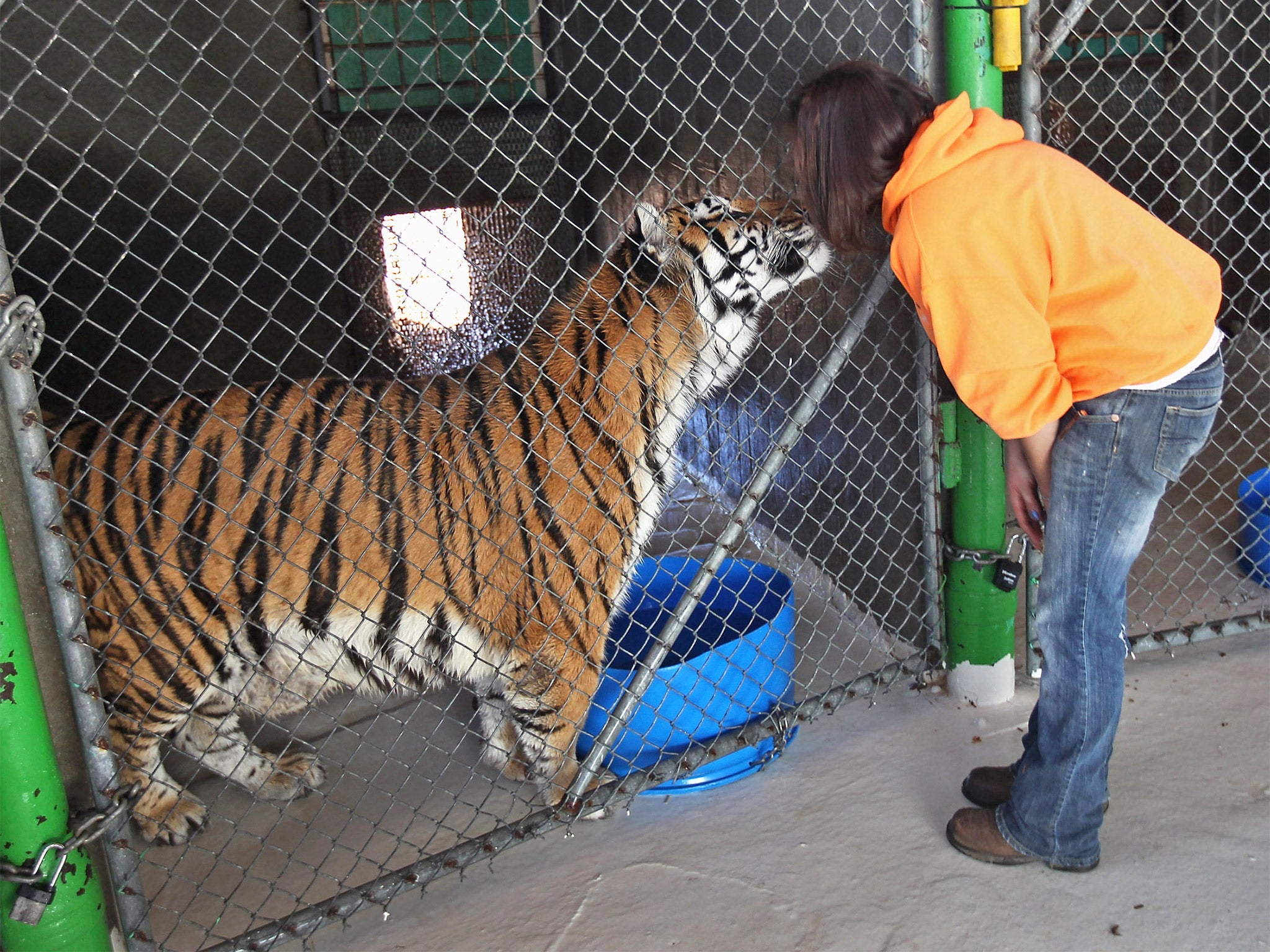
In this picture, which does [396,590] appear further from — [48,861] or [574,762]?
[48,861]

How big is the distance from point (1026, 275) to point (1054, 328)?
0.55 ft

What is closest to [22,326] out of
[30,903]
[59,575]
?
[59,575]

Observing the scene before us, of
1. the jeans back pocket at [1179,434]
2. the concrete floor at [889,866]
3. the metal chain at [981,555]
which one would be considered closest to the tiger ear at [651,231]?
the metal chain at [981,555]

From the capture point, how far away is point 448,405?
114 inches

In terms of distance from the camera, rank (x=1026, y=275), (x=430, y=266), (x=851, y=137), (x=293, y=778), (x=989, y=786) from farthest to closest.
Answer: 1. (x=430, y=266)
2. (x=293, y=778)
3. (x=989, y=786)
4. (x=851, y=137)
5. (x=1026, y=275)

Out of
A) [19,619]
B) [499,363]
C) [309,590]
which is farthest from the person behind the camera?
[499,363]

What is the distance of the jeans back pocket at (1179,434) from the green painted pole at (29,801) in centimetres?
228

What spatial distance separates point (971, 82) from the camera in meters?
2.66

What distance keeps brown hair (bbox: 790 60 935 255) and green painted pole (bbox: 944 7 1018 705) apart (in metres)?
0.69

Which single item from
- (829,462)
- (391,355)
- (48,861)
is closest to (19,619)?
(48,861)

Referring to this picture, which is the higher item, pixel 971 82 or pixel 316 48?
pixel 316 48

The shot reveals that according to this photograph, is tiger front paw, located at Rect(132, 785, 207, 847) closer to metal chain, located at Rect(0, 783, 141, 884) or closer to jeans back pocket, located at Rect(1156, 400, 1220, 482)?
metal chain, located at Rect(0, 783, 141, 884)

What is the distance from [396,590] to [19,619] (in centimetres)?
112

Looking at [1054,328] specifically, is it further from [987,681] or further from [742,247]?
[987,681]
